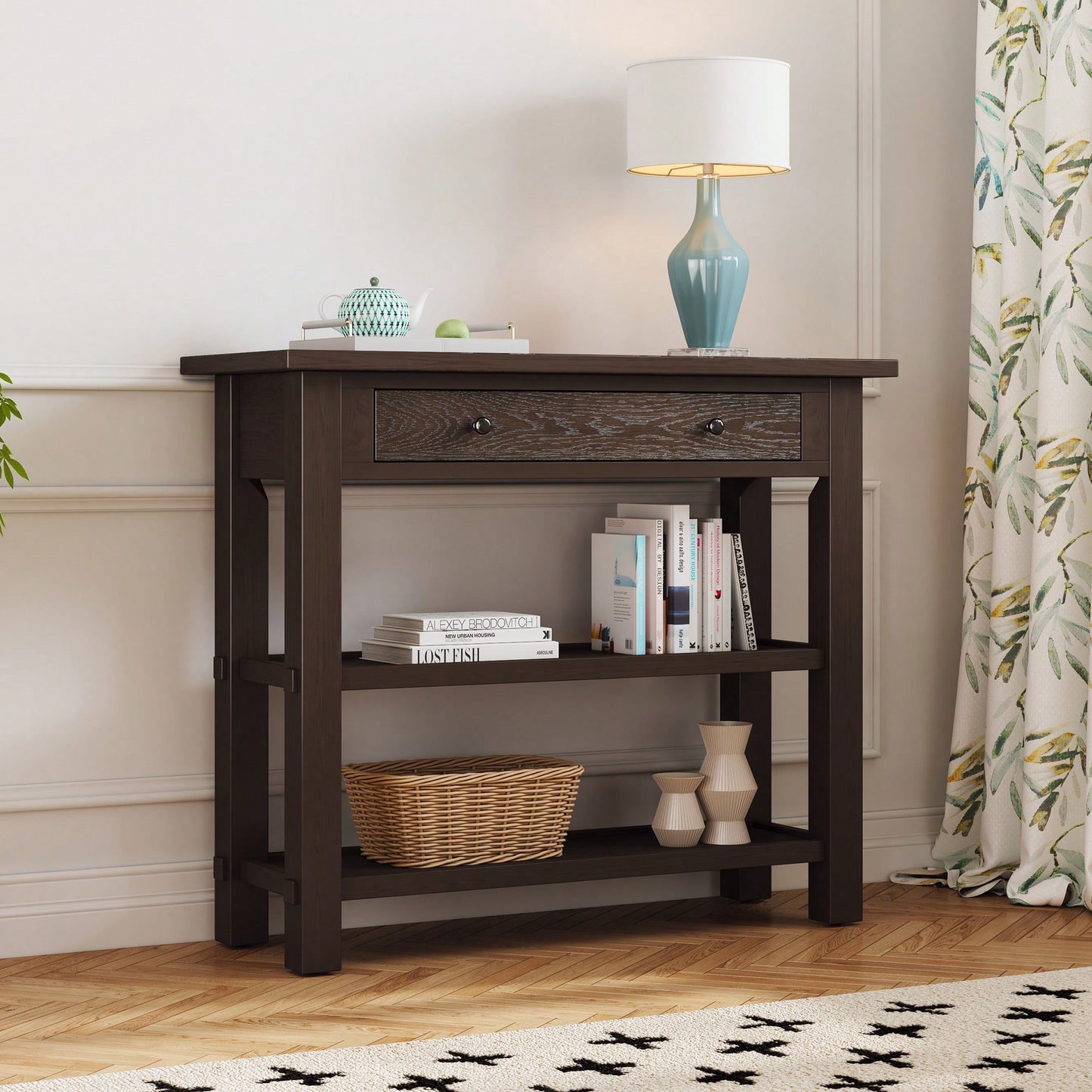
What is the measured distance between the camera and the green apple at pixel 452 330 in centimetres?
257

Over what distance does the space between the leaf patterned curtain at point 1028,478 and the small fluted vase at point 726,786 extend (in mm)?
554

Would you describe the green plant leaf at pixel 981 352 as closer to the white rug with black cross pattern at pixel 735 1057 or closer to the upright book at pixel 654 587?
the upright book at pixel 654 587

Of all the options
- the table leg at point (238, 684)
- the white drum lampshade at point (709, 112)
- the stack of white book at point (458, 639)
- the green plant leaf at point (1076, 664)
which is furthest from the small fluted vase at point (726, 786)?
the white drum lampshade at point (709, 112)

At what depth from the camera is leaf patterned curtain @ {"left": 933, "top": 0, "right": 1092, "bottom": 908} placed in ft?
9.61

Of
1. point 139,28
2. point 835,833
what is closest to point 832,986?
point 835,833

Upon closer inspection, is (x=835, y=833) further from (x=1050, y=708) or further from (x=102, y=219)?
(x=102, y=219)

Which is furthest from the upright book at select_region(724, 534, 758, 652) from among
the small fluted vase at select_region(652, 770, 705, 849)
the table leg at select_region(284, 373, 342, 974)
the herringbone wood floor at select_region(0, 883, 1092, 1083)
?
the table leg at select_region(284, 373, 342, 974)

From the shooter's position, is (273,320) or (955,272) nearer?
(273,320)

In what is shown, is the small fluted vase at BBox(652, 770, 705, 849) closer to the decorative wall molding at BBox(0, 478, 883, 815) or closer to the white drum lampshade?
the decorative wall molding at BBox(0, 478, 883, 815)

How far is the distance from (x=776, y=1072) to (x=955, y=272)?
6.14ft

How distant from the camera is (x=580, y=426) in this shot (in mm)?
2562

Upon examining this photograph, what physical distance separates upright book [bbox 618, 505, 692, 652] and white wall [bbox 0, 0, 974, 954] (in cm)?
29

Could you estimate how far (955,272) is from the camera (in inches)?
130

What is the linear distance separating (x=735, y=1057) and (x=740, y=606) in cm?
93
